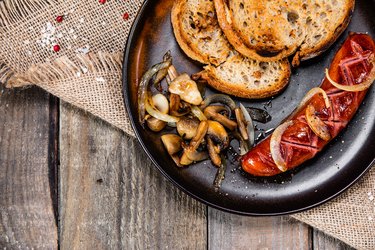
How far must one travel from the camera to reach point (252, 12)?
2496 mm

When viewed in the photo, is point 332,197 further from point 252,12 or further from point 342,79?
point 252,12

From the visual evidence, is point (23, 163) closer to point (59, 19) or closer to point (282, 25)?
point (59, 19)

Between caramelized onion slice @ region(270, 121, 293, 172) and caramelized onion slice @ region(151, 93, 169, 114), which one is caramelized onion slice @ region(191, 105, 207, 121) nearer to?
caramelized onion slice @ region(151, 93, 169, 114)

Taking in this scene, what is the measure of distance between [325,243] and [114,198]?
97 cm

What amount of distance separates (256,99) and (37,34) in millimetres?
992

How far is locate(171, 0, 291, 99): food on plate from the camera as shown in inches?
101

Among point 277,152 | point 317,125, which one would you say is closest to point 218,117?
point 277,152

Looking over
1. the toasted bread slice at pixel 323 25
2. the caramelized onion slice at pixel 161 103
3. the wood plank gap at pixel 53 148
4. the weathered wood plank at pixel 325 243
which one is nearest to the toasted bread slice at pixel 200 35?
the caramelized onion slice at pixel 161 103

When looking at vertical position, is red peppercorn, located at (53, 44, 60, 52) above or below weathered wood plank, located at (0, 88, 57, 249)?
above

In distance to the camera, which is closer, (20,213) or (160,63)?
(160,63)

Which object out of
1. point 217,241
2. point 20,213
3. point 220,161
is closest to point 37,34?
point 20,213

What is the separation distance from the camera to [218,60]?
256 cm

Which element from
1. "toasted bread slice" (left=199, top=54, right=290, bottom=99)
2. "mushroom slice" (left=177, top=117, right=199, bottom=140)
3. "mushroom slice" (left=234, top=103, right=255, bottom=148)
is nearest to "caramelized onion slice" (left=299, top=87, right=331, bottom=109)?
"toasted bread slice" (left=199, top=54, right=290, bottom=99)

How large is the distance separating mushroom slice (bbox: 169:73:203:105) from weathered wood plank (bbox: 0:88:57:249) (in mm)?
646
